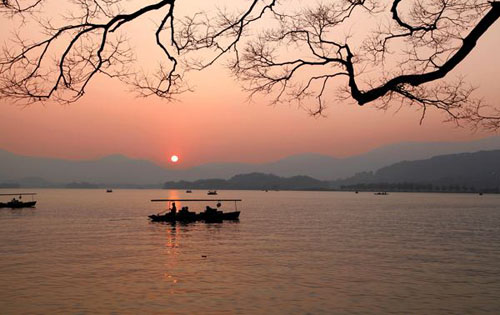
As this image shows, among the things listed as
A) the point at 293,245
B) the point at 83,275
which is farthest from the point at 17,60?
the point at 293,245

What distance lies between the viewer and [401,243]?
56.9 metres

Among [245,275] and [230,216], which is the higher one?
[230,216]

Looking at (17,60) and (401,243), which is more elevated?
(17,60)

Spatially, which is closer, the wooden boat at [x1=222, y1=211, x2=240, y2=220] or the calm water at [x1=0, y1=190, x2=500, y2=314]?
the calm water at [x1=0, y1=190, x2=500, y2=314]

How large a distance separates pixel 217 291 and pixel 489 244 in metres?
41.4

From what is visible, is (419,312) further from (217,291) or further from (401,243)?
(401,243)

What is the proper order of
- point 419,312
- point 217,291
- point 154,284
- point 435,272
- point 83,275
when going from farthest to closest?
1. point 435,272
2. point 83,275
3. point 154,284
4. point 217,291
5. point 419,312

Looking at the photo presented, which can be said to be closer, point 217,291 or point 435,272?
point 217,291

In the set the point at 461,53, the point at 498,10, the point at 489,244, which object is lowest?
the point at 489,244

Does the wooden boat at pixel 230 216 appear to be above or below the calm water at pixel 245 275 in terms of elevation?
above

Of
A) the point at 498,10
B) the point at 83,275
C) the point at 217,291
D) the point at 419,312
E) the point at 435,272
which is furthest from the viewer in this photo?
the point at 435,272

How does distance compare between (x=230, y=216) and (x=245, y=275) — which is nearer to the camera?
(x=245, y=275)

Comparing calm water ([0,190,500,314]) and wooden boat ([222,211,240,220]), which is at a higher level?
wooden boat ([222,211,240,220])

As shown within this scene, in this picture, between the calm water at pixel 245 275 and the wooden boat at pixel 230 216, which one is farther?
the wooden boat at pixel 230 216
